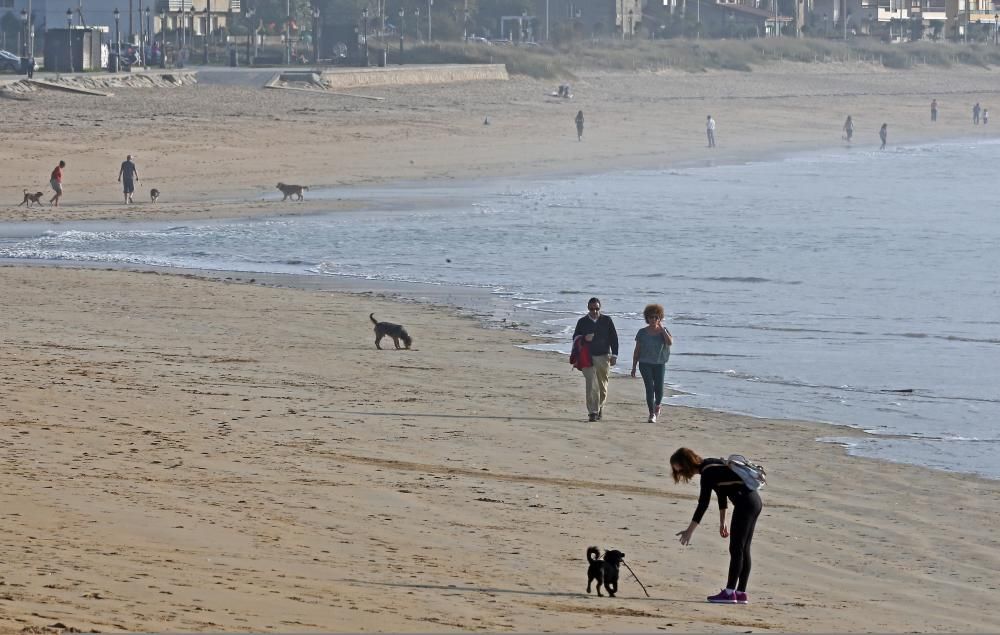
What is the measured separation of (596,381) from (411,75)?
5529 centimetres

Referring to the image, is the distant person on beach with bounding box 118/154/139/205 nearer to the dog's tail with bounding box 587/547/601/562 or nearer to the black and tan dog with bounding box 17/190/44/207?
the black and tan dog with bounding box 17/190/44/207

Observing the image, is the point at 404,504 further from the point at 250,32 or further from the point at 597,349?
the point at 250,32

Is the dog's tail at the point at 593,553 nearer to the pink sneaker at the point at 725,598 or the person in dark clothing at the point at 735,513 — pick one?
the person in dark clothing at the point at 735,513

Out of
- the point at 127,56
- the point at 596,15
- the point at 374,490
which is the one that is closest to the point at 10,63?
the point at 127,56

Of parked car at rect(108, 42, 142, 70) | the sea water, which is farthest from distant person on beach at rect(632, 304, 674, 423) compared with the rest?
parked car at rect(108, 42, 142, 70)

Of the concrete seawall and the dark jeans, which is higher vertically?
the concrete seawall

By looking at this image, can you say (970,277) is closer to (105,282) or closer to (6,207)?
(105,282)

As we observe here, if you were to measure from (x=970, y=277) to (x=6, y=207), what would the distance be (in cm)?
1970

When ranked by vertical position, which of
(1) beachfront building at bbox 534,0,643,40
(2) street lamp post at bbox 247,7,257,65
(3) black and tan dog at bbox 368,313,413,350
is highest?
(1) beachfront building at bbox 534,0,643,40

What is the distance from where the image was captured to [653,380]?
1319 cm

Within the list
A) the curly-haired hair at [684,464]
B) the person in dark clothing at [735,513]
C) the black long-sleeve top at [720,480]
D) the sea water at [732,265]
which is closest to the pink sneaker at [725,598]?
the person in dark clothing at [735,513]

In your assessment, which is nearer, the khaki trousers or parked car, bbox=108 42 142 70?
the khaki trousers

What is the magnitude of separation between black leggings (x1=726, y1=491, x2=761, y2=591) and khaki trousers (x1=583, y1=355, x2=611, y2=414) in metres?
4.93

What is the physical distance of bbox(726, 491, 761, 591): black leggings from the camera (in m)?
8.06
